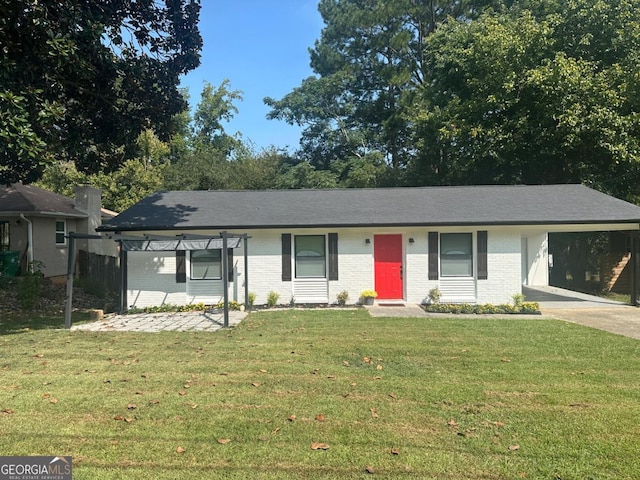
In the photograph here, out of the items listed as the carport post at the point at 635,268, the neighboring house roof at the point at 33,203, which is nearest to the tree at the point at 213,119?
the neighboring house roof at the point at 33,203

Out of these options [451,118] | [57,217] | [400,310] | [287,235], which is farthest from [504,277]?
[57,217]

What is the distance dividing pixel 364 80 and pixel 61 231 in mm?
24851

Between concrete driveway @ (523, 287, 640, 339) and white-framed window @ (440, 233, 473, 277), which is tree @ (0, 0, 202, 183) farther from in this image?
concrete driveway @ (523, 287, 640, 339)

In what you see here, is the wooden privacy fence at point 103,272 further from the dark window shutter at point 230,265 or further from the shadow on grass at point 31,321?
the dark window shutter at point 230,265

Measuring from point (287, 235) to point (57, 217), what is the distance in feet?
41.2

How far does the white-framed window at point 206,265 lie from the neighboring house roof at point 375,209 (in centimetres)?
95

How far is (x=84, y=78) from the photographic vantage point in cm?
942

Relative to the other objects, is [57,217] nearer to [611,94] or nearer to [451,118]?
[451,118]

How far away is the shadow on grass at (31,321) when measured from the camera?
377 inches

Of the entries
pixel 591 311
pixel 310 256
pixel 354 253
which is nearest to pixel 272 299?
pixel 310 256

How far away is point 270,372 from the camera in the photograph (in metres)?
6.15

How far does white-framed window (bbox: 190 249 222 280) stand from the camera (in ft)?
44.1

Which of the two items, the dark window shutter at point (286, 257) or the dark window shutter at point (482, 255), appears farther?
the dark window shutter at point (286, 257)

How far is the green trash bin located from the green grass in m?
10.6
